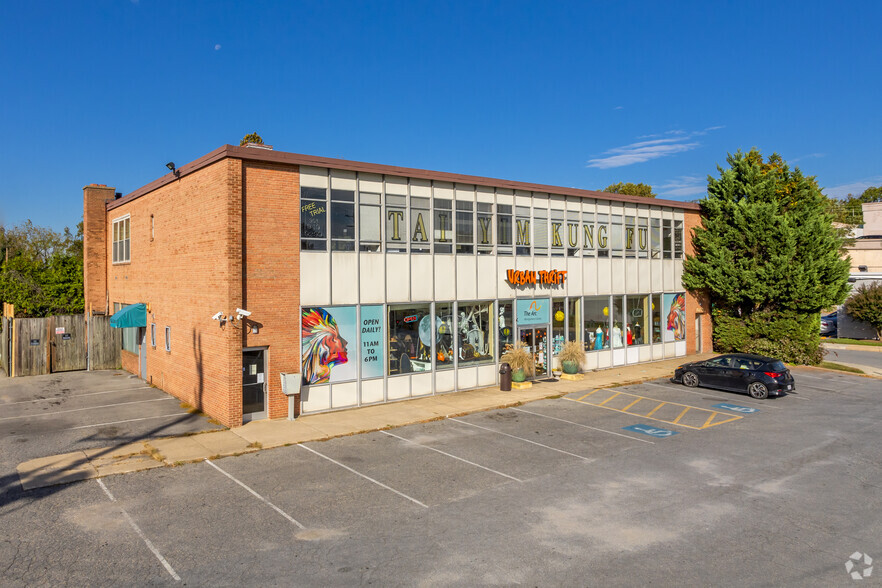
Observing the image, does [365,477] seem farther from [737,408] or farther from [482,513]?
[737,408]

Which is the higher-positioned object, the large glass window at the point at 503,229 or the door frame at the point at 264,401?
the large glass window at the point at 503,229

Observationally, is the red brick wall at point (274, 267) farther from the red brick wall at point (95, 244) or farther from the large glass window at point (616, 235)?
the red brick wall at point (95, 244)

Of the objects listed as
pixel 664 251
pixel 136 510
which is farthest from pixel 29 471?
pixel 664 251

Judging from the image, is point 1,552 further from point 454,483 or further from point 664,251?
point 664,251

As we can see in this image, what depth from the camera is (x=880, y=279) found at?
45.4m

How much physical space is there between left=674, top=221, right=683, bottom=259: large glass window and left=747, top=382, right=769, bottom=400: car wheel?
37.4 feet

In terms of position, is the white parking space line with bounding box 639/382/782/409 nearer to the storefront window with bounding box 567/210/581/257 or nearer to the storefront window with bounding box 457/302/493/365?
the storefront window with bounding box 567/210/581/257

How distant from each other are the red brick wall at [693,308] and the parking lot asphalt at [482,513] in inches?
589

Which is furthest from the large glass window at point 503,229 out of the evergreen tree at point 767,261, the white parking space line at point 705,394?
the evergreen tree at point 767,261

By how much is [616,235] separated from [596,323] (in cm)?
444

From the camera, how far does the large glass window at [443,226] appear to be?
2186 centimetres

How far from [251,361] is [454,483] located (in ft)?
27.3

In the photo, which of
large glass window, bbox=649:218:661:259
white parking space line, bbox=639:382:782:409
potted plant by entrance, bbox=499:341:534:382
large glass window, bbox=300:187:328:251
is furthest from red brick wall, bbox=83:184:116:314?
large glass window, bbox=649:218:661:259

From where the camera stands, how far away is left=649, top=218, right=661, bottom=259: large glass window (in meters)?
30.1
